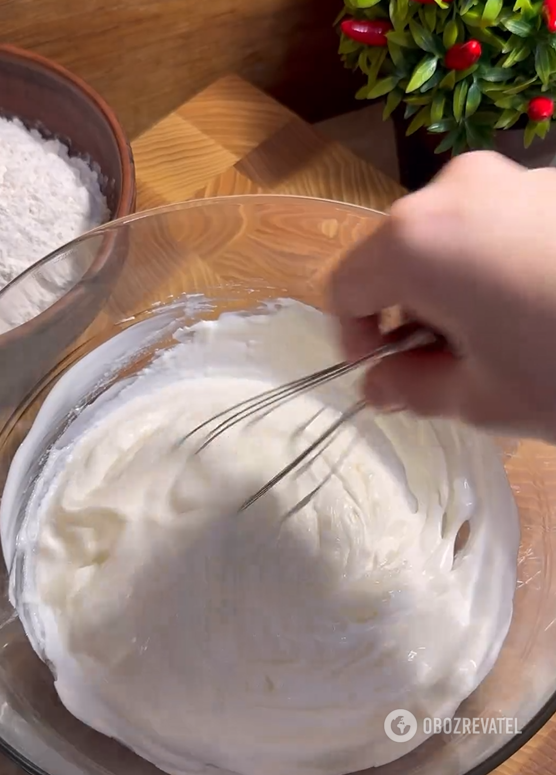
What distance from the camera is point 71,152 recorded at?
637mm

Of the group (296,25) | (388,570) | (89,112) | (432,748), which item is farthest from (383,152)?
(432,748)

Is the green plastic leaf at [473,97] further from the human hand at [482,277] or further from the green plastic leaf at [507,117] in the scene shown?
the human hand at [482,277]

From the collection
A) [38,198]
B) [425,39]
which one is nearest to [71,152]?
[38,198]

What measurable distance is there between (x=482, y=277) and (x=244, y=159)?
0.41 m

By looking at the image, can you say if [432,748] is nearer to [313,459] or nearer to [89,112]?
[313,459]

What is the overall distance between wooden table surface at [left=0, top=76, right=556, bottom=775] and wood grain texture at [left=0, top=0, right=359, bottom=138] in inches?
2.0

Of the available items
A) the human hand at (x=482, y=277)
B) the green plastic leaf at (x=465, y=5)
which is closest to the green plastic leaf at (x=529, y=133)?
the green plastic leaf at (x=465, y=5)

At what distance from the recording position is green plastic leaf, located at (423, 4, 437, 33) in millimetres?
588

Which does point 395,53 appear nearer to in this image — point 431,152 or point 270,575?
point 431,152

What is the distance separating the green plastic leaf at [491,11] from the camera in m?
0.57

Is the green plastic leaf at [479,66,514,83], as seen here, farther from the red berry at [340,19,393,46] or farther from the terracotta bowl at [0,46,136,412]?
the terracotta bowl at [0,46,136,412]

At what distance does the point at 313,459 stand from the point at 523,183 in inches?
9.7

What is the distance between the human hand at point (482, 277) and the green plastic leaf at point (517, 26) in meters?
0.31

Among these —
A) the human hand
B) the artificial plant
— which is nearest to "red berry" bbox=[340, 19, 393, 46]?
the artificial plant
